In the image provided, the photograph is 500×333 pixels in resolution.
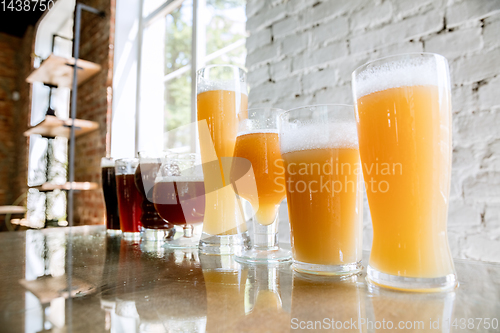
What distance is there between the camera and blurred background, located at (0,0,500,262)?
106 centimetres

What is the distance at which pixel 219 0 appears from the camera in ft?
7.85

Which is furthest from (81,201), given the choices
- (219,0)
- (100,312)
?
(100,312)

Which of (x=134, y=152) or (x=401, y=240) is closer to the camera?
(x=401, y=240)

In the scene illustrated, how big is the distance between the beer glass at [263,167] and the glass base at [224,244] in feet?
0.18

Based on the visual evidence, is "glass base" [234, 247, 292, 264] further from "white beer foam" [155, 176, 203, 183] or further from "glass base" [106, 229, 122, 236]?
"glass base" [106, 229, 122, 236]

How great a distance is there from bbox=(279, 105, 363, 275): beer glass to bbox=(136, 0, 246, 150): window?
1787mm

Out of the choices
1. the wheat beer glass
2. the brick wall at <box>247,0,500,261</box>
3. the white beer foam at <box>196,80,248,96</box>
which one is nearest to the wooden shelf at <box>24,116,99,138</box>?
the brick wall at <box>247,0,500,261</box>

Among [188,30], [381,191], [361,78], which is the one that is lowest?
[381,191]

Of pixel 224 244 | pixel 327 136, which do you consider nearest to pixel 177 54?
pixel 224 244

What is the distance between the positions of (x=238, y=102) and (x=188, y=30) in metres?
2.23

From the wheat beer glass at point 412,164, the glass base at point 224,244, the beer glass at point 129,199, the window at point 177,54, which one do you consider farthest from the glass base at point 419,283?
the window at point 177,54

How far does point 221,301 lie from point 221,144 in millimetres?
350

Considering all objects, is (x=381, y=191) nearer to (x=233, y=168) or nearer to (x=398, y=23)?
(x=233, y=168)

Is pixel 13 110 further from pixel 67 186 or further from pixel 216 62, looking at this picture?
pixel 216 62
